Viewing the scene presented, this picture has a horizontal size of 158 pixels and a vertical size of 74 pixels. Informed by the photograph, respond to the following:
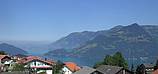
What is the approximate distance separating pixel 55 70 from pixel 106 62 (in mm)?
13282

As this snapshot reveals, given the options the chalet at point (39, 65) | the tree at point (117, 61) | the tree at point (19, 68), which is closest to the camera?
the tree at point (19, 68)

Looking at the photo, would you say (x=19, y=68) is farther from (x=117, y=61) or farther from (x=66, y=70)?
(x=117, y=61)

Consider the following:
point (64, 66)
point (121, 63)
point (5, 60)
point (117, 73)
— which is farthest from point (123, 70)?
point (5, 60)

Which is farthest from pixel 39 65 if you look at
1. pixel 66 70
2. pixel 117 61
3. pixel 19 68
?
pixel 117 61

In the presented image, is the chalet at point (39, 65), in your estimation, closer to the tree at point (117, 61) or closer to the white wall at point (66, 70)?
the white wall at point (66, 70)

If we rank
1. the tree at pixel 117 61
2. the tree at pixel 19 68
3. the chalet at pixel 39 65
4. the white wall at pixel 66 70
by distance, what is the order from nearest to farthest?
1. the tree at pixel 19 68
2. the chalet at pixel 39 65
3. the tree at pixel 117 61
4. the white wall at pixel 66 70

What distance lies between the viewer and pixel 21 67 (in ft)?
212

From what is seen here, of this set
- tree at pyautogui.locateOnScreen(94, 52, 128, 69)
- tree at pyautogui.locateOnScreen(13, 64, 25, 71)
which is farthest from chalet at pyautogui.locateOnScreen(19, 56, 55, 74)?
tree at pyautogui.locateOnScreen(94, 52, 128, 69)

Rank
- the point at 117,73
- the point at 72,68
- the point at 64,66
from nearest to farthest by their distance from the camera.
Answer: the point at 117,73, the point at 64,66, the point at 72,68

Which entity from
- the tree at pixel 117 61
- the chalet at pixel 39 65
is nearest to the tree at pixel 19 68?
the chalet at pixel 39 65

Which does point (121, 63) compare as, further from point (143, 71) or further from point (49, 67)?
point (49, 67)

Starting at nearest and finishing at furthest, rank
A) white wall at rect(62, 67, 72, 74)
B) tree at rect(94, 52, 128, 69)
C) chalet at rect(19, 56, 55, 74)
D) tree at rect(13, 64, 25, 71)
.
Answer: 1. tree at rect(13, 64, 25, 71)
2. chalet at rect(19, 56, 55, 74)
3. tree at rect(94, 52, 128, 69)
4. white wall at rect(62, 67, 72, 74)

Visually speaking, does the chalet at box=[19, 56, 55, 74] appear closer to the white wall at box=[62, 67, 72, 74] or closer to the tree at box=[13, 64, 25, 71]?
the white wall at box=[62, 67, 72, 74]

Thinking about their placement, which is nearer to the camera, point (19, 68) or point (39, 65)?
point (19, 68)
